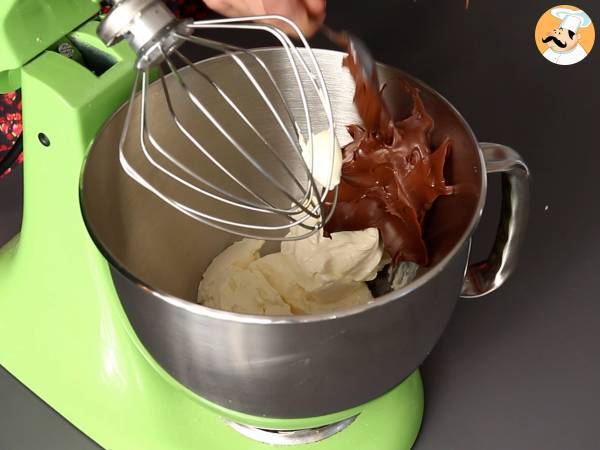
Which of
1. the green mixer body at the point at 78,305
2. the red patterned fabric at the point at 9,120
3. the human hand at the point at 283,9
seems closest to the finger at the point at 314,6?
the human hand at the point at 283,9

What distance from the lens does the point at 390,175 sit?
0.55 meters

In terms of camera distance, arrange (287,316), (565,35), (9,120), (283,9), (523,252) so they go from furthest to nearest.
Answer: (565,35) < (9,120) < (523,252) < (283,9) < (287,316)

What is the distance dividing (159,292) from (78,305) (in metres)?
0.20

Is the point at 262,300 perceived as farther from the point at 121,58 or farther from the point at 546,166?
the point at 546,166

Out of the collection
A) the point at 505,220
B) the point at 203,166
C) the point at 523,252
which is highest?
the point at 203,166

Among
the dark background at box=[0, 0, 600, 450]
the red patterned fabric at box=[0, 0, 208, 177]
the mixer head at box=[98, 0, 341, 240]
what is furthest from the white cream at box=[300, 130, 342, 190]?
the red patterned fabric at box=[0, 0, 208, 177]

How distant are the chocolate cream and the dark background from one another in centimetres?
16

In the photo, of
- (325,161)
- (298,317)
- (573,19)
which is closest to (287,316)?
(298,317)

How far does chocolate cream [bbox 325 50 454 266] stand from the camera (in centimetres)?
52

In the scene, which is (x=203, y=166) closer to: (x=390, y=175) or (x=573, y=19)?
(x=390, y=175)

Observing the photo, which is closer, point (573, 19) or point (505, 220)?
point (505, 220)

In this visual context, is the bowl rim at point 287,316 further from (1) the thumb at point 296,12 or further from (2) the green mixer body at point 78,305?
(1) the thumb at point 296,12

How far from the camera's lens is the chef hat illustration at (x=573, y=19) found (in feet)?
3.05

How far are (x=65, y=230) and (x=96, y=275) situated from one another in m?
0.04
